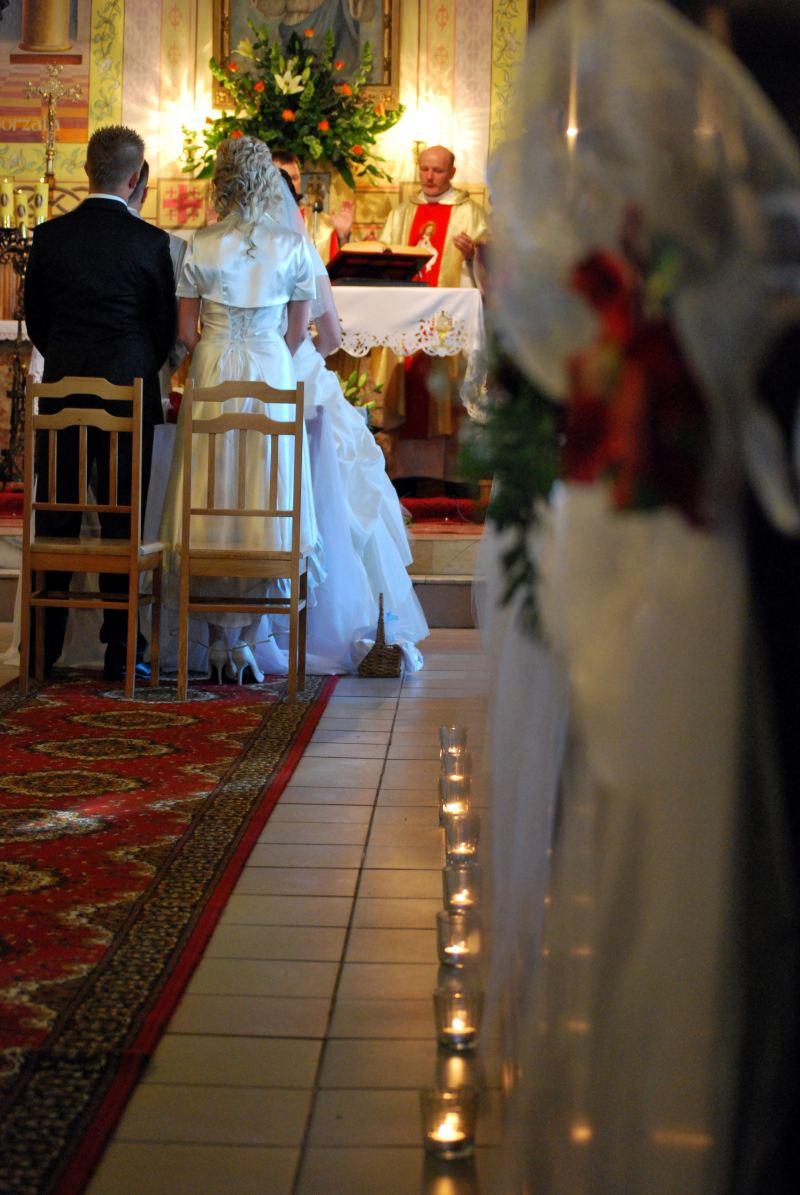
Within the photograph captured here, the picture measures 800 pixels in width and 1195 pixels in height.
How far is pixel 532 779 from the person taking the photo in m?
1.47

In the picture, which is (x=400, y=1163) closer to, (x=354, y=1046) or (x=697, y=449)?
(x=354, y=1046)

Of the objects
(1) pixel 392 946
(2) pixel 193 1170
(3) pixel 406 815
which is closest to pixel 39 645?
(3) pixel 406 815

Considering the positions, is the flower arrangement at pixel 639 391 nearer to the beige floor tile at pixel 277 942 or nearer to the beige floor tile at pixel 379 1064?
the beige floor tile at pixel 379 1064

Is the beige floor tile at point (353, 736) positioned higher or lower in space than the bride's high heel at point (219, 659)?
lower

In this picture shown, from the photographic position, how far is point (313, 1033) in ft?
6.92

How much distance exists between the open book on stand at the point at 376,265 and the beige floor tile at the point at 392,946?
479 cm

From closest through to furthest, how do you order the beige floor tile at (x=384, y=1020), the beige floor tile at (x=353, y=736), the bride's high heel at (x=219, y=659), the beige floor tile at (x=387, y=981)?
the beige floor tile at (x=384, y=1020), the beige floor tile at (x=387, y=981), the beige floor tile at (x=353, y=736), the bride's high heel at (x=219, y=659)

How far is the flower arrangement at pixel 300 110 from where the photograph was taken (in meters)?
8.90

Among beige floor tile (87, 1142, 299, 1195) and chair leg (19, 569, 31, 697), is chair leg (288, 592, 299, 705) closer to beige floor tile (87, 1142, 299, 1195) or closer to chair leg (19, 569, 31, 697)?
chair leg (19, 569, 31, 697)

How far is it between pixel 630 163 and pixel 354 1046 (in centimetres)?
139

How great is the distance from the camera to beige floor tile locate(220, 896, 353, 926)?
262cm

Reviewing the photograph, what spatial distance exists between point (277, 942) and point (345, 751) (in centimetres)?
163

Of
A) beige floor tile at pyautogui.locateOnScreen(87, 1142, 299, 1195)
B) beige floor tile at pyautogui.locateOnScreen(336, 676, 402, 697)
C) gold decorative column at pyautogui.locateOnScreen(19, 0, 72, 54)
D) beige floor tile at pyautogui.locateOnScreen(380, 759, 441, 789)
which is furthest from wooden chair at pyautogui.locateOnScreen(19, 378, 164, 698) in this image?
gold decorative column at pyautogui.locateOnScreen(19, 0, 72, 54)

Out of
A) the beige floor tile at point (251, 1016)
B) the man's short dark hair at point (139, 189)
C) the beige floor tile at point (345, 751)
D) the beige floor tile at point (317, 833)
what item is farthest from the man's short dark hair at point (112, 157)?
the beige floor tile at point (251, 1016)
